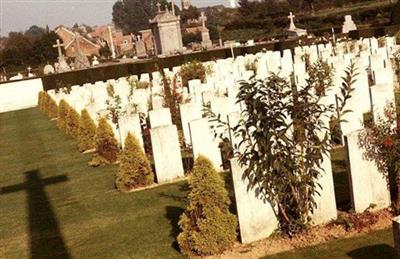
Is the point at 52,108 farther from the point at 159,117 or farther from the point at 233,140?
the point at 233,140

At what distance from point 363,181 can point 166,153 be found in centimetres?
372

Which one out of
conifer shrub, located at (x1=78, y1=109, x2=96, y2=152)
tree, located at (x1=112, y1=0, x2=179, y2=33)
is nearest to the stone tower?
conifer shrub, located at (x1=78, y1=109, x2=96, y2=152)

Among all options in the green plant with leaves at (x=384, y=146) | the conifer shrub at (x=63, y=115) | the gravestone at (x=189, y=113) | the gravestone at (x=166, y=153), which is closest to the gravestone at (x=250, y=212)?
the green plant with leaves at (x=384, y=146)

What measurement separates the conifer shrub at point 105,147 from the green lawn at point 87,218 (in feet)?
0.89

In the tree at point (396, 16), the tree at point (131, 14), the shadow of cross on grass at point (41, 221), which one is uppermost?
the tree at point (131, 14)

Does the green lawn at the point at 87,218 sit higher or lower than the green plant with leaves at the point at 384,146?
lower

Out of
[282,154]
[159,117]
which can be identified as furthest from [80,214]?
[282,154]

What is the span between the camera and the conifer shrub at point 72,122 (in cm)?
Result: 1503

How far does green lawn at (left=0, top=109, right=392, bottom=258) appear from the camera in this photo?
625 centimetres

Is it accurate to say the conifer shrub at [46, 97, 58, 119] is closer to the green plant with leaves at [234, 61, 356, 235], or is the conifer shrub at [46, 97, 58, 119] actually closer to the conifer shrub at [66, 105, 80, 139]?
the conifer shrub at [66, 105, 80, 139]

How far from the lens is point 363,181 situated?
6195 millimetres

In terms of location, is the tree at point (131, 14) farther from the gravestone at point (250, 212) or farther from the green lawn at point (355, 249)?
the green lawn at point (355, 249)

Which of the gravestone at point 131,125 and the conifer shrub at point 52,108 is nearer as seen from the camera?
the gravestone at point 131,125

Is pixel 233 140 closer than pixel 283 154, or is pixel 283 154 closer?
pixel 283 154
